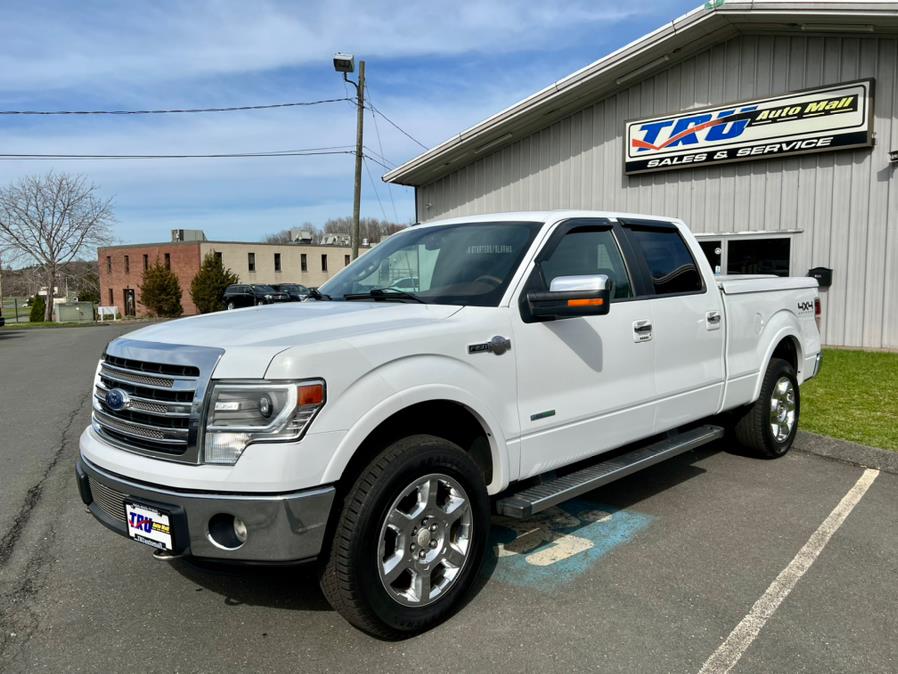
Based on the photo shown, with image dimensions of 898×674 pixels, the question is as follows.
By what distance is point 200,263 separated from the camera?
6438 centimetres

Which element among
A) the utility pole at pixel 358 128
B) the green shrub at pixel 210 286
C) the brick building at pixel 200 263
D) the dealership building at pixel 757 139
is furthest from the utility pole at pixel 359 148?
the brick building at pixel 200 263

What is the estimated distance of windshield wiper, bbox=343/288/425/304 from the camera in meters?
3.81

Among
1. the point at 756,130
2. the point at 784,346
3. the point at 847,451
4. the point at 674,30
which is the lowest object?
the point at 847,451

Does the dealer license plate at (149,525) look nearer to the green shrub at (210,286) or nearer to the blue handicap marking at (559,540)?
the blue handicap marking at (559,540)

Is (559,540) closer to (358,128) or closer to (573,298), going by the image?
(573,298)

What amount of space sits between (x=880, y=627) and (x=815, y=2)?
1043 cm

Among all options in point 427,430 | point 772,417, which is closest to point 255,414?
point 427,430

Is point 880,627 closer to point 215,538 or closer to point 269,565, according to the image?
point 269,565

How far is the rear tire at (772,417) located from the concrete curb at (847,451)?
0.81 ft

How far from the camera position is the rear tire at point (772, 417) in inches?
219

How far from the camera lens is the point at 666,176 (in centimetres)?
1343

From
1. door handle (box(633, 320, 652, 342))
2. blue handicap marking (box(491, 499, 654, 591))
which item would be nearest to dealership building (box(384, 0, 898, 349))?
door handle (box(633, 320, 652, 342))

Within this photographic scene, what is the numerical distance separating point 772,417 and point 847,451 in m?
0.74

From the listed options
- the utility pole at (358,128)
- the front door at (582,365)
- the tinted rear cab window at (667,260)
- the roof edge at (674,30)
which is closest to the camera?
the front door at (582,365)
